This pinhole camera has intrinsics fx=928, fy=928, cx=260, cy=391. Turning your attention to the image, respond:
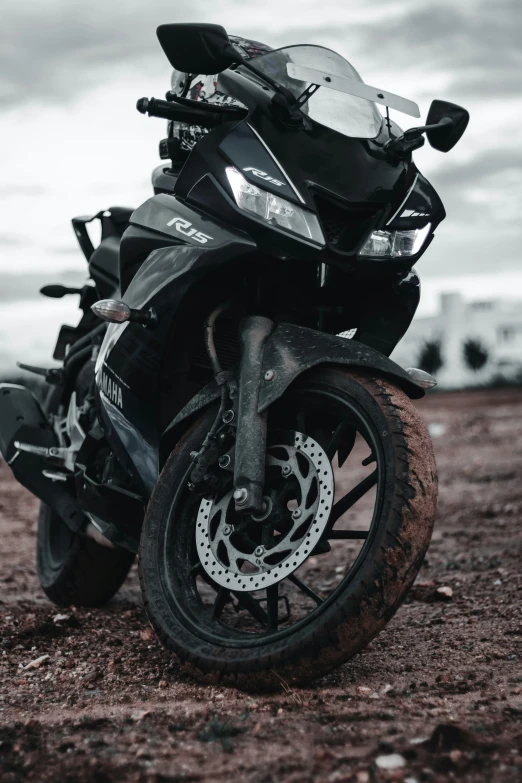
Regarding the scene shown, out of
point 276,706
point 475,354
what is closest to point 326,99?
point 276,706

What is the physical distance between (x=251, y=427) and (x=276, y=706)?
0.77m

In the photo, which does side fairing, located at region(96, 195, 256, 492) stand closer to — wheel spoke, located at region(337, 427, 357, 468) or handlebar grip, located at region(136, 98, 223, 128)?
handlebar grip, located at region(136, 98, 223, 128)

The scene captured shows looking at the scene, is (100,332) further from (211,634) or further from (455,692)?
(455,692)

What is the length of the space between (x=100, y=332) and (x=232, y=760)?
255 centimetres

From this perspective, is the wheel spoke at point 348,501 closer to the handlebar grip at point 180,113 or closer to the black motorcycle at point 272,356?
the black motorcycle at point 272,356

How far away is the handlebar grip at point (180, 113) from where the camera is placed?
3.03 m

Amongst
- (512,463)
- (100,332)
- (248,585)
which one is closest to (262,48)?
(100,332)

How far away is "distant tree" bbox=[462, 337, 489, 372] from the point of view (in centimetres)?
5178

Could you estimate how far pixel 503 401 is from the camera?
1131 inches

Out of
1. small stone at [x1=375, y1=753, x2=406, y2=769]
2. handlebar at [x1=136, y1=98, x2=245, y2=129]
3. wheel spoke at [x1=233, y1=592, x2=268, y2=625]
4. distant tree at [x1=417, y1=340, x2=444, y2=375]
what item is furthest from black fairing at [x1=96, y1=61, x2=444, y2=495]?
distant tree at [x1=417, y1=340, x2=444, y2=375]

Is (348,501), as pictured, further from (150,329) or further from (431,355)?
(431,355)

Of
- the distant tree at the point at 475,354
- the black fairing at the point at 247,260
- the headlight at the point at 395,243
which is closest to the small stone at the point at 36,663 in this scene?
the black fairing at the point at 247,260

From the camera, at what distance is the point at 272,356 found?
2.77 meters

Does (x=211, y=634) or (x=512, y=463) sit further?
(x=512, y=463)
